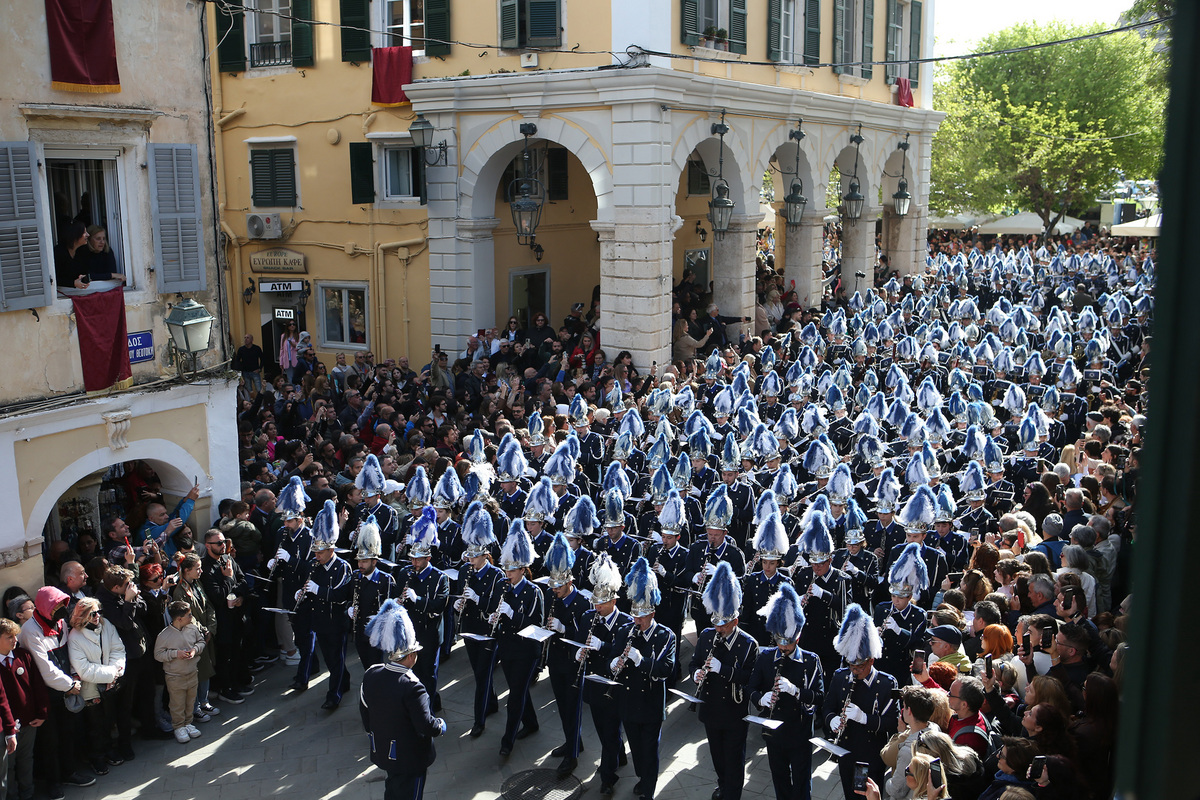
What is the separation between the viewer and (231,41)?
71.2ft

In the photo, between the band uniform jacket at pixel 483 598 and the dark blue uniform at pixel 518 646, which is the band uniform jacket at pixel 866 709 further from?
the band uniform jacket at pixel 483 598

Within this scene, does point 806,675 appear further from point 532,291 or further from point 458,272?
point 532,291

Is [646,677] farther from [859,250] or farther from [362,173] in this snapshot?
[859,250]

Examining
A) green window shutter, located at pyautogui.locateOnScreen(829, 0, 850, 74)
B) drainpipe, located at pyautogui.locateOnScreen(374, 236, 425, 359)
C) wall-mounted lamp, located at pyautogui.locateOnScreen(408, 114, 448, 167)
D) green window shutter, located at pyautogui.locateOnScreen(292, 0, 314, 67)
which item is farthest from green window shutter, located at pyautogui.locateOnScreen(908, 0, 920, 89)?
green window shutter, located at pyautogui.locateOnScreen(292, 0, 314, 67)

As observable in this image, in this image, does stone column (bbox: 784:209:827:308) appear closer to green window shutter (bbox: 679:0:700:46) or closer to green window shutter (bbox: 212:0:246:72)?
green window shutter (bbox: 679:0:700:46)

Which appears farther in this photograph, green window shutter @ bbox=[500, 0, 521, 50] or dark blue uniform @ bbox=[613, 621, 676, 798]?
green window shutter @ bbox=[500, 0, 521, 50]

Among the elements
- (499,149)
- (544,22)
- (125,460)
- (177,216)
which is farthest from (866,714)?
(544,22)

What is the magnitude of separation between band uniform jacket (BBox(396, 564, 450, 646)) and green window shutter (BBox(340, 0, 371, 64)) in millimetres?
13703

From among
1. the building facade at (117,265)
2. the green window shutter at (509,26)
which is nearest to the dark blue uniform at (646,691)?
the building facade at (117,265)

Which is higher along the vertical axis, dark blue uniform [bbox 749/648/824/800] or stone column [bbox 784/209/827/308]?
stone column [bbox 784/209/827/308]

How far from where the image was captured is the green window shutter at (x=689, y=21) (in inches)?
736

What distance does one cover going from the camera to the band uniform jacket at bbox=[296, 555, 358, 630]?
33.0ft

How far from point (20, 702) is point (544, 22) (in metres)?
14.3

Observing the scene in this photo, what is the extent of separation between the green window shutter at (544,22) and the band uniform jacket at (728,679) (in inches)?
529
